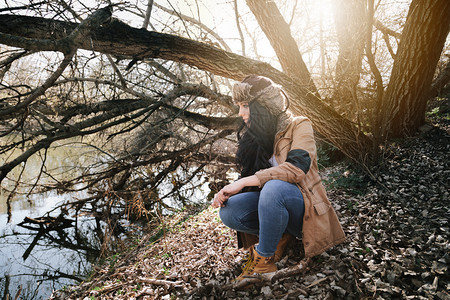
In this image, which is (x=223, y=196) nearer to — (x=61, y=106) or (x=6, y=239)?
(x=61, y=106)

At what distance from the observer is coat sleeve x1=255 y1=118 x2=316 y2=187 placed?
1.80 m

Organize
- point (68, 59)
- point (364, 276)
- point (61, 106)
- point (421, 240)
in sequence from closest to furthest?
point (364, 276) < point (421, 240) < point (68, 59) < point (61, 106)

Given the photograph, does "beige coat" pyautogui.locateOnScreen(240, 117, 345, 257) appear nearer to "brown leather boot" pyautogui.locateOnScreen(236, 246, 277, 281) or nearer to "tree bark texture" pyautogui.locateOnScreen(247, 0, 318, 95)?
"brown leather boot" pyautogui.locateOnScreen(236, 246, 277, 281)

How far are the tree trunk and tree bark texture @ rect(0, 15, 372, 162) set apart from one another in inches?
18.2

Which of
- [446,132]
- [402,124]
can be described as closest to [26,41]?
[402,124]

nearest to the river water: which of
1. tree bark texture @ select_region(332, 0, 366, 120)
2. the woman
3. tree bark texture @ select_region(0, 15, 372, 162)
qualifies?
tree bark texture @ select_region(0, 15, 372, 162)

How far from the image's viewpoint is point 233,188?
1.98m

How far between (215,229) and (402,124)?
3.09 metres

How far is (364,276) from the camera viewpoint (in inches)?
67.2

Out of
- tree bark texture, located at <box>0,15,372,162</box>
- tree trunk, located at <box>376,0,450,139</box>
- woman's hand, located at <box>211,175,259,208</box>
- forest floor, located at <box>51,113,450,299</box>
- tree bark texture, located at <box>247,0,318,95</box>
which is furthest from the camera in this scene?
tree bark texture, located at <box>247,0,318,95</box>

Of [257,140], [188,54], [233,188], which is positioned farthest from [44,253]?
[257,140]

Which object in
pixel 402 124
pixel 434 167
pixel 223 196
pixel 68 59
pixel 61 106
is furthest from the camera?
pixel 61 106

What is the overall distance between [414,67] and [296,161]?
2735mm

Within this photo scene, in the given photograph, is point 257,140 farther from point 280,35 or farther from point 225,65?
point 280,35
